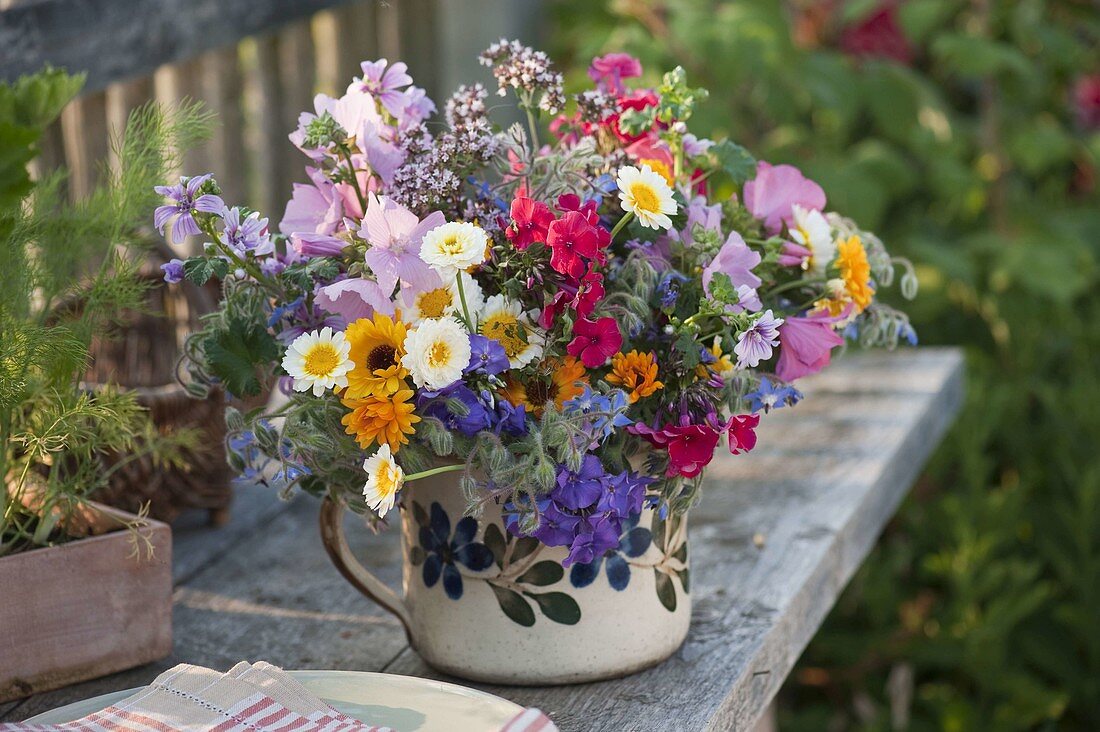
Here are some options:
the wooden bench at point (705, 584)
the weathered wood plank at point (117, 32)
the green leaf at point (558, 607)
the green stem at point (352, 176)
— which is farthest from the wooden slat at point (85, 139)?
the green leaf at point (558, 607)

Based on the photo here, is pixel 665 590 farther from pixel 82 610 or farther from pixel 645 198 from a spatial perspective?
pixel 82 610

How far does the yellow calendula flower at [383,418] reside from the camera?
68 centimetres

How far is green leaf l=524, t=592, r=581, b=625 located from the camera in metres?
0.80

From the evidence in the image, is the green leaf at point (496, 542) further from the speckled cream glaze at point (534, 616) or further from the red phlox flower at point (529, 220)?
the red phlox flower at point (529, 220)

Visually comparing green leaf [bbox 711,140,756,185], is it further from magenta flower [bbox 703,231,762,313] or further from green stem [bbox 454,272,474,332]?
green stem [bbox 454,272,474,332]

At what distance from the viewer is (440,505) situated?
0.81m

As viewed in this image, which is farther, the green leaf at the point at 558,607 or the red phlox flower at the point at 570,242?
the green leaf at the point at 558,607

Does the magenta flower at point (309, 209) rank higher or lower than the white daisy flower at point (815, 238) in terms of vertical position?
higher

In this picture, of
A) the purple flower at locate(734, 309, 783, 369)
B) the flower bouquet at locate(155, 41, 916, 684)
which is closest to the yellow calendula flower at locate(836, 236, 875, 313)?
the flower bouquet at locate(155, 41, 916, 684)

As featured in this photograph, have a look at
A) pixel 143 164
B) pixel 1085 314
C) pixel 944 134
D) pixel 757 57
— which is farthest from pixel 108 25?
pixel 1085 314

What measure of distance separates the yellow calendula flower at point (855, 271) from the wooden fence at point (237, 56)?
66cm

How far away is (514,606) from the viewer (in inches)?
31.7

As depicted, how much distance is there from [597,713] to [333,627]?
27cm

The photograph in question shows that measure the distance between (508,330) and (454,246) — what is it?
65 millimetres
